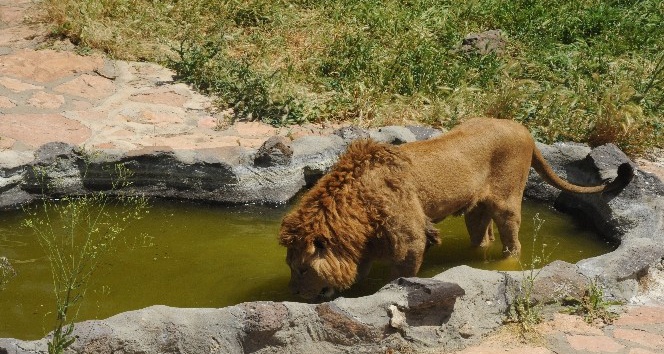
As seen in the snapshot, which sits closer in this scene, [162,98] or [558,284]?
[558,284]

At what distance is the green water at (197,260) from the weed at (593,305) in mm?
1237

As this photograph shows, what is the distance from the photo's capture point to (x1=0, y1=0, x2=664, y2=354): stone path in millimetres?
9633

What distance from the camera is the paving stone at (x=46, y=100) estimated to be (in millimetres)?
10328

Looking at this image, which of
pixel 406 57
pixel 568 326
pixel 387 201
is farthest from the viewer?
pixel 406 57

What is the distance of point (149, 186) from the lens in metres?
8.79

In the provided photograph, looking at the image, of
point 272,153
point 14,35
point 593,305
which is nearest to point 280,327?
point 593,305

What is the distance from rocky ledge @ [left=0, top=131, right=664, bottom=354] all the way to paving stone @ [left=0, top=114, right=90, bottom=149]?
0.98m

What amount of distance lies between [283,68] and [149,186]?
351 cm

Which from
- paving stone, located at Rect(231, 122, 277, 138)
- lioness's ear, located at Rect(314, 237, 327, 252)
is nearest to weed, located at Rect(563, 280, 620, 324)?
lioness's ear, located at Rect(314, 237, 327, 252)

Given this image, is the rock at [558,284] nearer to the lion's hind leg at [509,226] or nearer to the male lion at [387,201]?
the male lion at [387,201]

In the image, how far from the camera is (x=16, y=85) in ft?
35.3

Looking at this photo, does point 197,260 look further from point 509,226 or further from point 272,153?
point 509,226

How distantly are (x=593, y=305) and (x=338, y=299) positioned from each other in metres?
1.89

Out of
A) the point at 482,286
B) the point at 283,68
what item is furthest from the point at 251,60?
the point at 482,286
